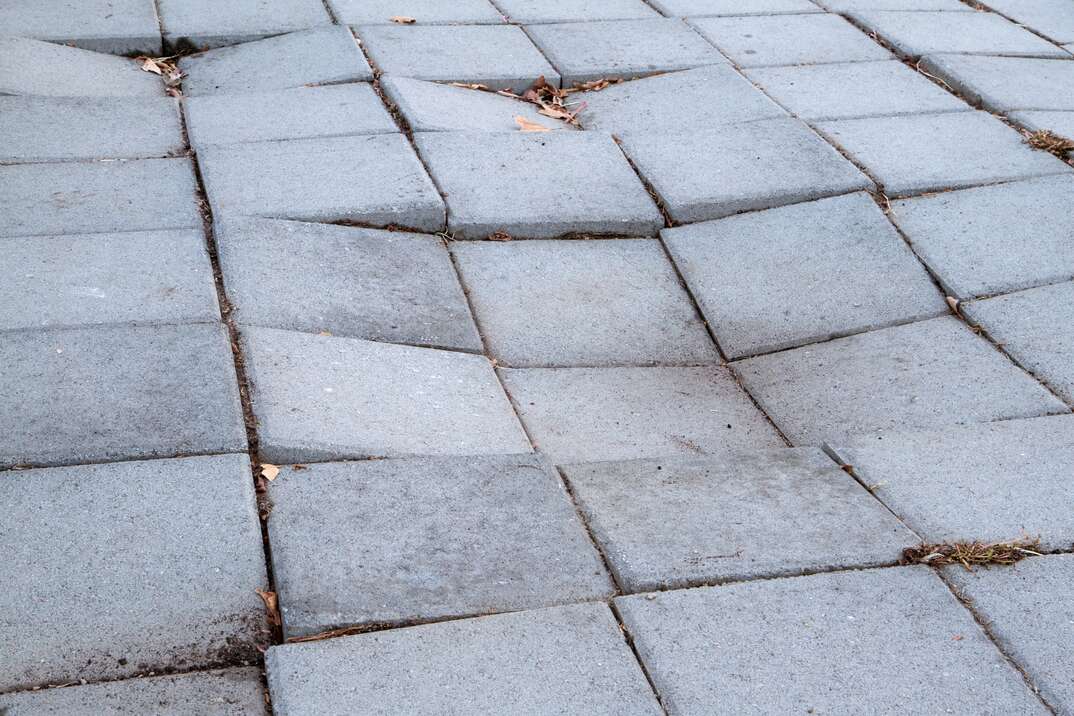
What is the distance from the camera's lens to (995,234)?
3258 millimetres

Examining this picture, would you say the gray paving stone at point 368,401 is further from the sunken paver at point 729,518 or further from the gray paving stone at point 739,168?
the gray paving stone at point 739,168

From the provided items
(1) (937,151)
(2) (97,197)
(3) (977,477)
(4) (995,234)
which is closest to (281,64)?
(2) (97,197)

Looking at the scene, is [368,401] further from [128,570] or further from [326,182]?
[326,182]

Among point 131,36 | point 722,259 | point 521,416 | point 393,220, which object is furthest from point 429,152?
point 131,36

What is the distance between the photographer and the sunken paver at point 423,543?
6.13ft

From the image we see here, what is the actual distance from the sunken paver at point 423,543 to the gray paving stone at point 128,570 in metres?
0.08

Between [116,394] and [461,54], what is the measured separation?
2445 millimetres

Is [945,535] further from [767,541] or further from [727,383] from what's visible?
[727,383]

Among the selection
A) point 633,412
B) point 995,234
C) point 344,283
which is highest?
point 995,234

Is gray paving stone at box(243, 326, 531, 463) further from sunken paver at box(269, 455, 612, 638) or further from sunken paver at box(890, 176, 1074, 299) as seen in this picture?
sunken paver at box(890, 176, 1074, 299)

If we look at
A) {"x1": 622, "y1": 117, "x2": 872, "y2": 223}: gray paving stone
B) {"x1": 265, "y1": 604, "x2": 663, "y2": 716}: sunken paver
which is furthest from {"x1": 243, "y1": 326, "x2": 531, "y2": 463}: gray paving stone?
{"x1": 622, "y1": 117, "x2": 872, "y2": 223}: gray paving stone

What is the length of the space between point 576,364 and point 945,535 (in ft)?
3.48

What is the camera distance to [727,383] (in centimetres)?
288

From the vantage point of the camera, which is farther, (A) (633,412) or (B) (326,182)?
(B) (326,182)
